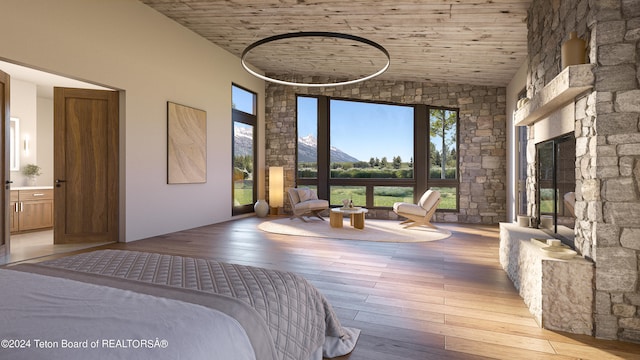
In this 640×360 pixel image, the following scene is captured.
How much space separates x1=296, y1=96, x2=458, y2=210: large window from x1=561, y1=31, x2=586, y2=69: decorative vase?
17.8ft

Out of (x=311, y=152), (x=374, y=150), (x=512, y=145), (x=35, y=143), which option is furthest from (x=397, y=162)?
(x=35, y=143)

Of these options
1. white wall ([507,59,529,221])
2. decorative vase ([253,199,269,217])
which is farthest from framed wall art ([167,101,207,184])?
white wall ([507,59,529,221])

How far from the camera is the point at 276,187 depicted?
28.6 ft

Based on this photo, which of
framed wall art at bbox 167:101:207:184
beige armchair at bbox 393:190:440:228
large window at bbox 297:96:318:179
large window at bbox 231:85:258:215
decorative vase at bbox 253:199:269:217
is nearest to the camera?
framed wall art at bbox 167:101:207:184

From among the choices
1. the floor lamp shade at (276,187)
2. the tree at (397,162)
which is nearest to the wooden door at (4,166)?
the floor lamp shade at (276,187)

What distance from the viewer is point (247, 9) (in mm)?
5258

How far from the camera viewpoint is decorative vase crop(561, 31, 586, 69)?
2.53 meters

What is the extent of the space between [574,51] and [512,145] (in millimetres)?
4623

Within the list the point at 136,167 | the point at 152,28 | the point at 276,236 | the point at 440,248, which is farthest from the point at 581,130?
the point at 152,28

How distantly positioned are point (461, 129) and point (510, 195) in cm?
170

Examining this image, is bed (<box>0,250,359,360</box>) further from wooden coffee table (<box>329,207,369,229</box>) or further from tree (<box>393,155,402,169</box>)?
tree (<box>393,155,402,169</box>)

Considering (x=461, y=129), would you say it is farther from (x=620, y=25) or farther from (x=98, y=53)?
(x=98, y=53)

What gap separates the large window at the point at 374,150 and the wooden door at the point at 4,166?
222 inches

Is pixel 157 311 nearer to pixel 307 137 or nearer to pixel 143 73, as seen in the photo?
pixel 143 73
